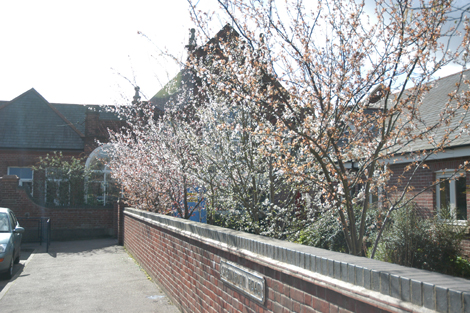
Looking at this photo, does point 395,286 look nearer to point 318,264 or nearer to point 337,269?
point 337,269

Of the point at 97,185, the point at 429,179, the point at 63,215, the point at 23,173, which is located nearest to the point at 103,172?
the point at 97,185

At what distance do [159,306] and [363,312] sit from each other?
5.34 meters

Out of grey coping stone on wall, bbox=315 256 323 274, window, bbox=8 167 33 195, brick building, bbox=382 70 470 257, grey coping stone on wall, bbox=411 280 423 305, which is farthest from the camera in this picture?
window, bbox=8 167 33 195

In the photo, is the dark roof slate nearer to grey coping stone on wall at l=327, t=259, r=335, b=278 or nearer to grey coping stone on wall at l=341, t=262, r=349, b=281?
grey coping stone on wall at l=327, t=259, r=335, b=278

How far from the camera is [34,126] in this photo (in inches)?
986

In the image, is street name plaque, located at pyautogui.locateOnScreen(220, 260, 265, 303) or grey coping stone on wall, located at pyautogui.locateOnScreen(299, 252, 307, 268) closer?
grey coping stone on wall, located at pyautogui.locateOnScreen(299, 252, 307, 268)

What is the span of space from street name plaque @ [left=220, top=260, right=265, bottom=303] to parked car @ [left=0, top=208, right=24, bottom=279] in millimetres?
7120

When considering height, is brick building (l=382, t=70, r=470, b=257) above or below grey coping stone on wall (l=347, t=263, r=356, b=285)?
above

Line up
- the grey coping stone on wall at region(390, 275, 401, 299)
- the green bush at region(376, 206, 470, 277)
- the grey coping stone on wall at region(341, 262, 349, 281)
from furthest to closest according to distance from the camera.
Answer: the green bush at region(376, 206, 470, 277)
the grey coping stone on wall at region(341, 262, 349, 281)
the grey coping stone on wall at region(390, 275, 401, 299)

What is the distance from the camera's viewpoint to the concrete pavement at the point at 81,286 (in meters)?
7.34

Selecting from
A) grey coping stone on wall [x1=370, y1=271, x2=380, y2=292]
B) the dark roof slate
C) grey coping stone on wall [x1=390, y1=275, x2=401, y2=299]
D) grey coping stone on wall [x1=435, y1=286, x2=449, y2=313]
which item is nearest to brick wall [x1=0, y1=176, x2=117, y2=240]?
the dark roof slate

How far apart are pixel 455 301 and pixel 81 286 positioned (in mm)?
8295

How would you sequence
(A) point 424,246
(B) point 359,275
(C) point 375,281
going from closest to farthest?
1. (C) point 375,281
2. (B) point 359,275
3. (A) point 424,246

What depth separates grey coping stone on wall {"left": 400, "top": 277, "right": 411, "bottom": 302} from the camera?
219 cm
